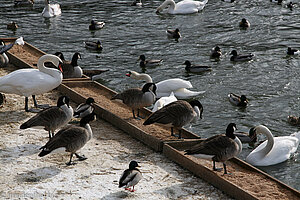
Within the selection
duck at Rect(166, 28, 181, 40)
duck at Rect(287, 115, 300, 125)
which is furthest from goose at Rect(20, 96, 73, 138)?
duck at Rect(166, 28, 181, 40)

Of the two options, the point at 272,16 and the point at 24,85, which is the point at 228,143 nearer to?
the point at 24,85

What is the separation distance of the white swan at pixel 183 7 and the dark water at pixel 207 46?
1.42ft

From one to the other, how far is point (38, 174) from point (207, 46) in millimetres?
14077

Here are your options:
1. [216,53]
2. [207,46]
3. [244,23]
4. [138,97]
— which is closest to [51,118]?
[138,97]

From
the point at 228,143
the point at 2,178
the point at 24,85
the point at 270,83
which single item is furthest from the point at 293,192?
the point at 270,83

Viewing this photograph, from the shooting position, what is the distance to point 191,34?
25.0 meters

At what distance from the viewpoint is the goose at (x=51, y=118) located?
10977 millimetres

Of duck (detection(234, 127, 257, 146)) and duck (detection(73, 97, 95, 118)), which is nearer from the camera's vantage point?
duck (detection(73, 97, 95, 118))

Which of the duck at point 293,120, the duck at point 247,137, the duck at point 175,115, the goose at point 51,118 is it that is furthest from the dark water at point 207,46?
the goose at point 51,118

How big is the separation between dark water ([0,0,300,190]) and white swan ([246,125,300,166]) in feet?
0.66

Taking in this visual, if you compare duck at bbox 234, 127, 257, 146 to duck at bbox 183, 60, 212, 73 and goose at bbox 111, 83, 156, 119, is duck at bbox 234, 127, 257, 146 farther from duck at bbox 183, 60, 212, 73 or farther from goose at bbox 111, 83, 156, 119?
duck at bbox 183, 60, 212, 73

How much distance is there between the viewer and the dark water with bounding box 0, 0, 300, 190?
1572cm

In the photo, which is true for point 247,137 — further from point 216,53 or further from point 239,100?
point 216,53

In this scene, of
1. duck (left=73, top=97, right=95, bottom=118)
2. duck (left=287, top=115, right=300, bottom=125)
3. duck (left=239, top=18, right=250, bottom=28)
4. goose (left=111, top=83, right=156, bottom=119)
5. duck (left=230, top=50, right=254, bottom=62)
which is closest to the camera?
duck (left=73, top=97, right=95, bottom=118)
